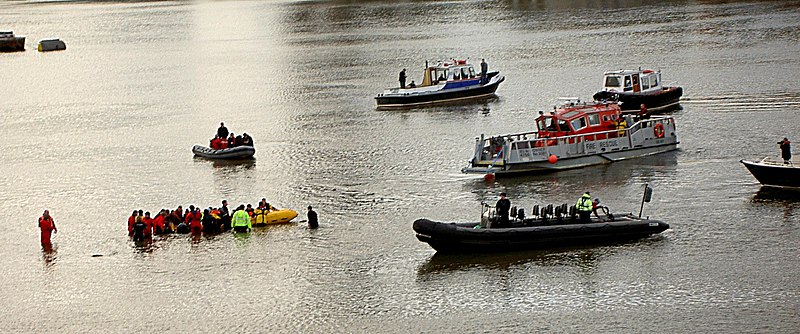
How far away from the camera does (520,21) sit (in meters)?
130

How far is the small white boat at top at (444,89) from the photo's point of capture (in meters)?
68.2

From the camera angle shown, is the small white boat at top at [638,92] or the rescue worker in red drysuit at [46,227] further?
the small white boat at top at [638,92]

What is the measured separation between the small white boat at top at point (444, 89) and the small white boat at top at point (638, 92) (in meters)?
7.88

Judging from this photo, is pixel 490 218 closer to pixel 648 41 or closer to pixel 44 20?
pixel 648 41

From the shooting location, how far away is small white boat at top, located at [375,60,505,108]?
68188 mm

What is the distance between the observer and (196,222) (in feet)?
131

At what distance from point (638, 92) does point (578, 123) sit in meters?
16.2

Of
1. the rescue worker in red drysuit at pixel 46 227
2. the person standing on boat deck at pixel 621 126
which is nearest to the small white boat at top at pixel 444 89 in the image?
the person standing on boat deck at pixel 621 126

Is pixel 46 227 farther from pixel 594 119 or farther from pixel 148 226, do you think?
pixel 594 119

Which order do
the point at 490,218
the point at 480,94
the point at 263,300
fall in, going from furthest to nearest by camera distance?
1. the point at 480,94
2. the point at 490,218
3. the point at 263,300

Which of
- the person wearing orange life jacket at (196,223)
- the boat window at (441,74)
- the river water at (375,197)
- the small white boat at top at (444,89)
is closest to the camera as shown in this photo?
the river water at (375,197)

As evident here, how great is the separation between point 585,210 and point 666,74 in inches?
1616

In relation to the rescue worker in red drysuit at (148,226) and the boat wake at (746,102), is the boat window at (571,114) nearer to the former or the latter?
the boat wake at (746,102)

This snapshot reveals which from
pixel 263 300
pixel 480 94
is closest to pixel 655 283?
pixel 263 300
